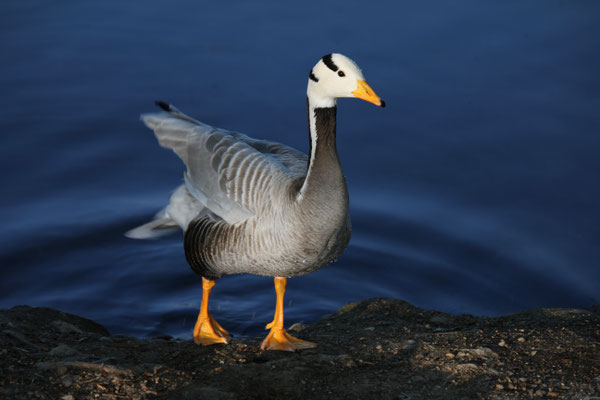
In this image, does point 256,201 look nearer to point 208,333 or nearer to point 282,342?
point 282,342

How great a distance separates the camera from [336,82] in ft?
19.2

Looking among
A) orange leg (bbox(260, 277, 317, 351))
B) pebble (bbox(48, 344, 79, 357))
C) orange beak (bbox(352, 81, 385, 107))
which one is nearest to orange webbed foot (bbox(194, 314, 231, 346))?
orange leg (bbox(260, 277, 317, 351))

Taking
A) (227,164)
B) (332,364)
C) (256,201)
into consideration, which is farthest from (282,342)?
(227,164)

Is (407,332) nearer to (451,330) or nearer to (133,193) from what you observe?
(451,330)

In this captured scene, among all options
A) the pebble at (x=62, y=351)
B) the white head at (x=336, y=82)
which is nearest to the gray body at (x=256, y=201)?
the white head at (x=336, y=82)

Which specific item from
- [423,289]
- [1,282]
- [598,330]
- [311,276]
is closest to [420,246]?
[423,289]

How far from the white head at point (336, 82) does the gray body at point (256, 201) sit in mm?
118

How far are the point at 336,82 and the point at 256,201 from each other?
49.9 inches

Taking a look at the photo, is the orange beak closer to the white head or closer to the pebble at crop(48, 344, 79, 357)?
the white head

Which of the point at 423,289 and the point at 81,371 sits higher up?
the point at 423,289

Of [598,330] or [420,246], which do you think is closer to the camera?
[598,330]

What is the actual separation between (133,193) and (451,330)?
5.72 meters

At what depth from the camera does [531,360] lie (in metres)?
5.82

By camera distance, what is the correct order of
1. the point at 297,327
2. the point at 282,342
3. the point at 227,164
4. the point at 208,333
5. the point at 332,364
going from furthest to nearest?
the point at 297,327 < the point at 208,333 < the point at 227,164 < the point at 282,342 < the point at 332,364
